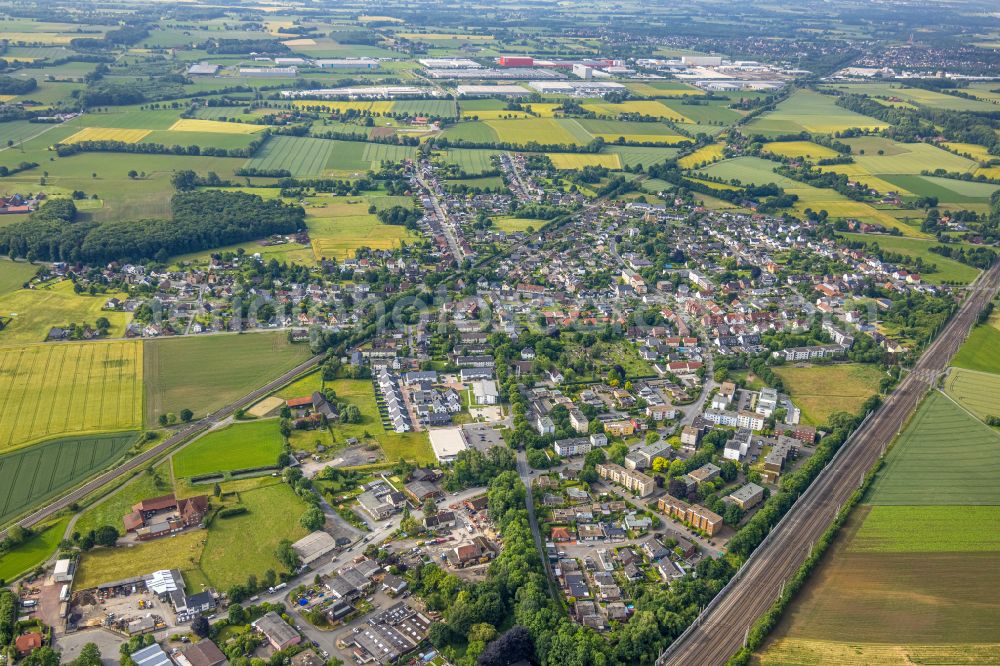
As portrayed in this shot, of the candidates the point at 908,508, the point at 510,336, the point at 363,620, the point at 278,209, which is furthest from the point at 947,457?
the point at 278,209

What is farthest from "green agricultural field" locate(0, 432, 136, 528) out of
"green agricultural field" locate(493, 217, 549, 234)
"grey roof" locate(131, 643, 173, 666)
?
"green agricultural field" locate(493, 217, 549, 234)

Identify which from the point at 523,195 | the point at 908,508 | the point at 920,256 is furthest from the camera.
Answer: the point at 523,195

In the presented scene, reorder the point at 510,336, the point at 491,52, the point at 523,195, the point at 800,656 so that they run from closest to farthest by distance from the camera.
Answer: the point at 800,656
the point at 510,336
the point at 523,195
the point at 491,52

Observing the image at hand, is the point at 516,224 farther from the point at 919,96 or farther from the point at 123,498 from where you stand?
the point at 919,96

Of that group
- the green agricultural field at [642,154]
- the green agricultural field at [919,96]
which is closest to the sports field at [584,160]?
the green agricultural field at [642,154]

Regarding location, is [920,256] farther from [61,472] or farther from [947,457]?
[61,472]

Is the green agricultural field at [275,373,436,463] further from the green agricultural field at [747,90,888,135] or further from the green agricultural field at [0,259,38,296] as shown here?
the green agricultural field at [747,90,888,135]

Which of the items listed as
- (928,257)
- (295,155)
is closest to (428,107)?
(295,155)
